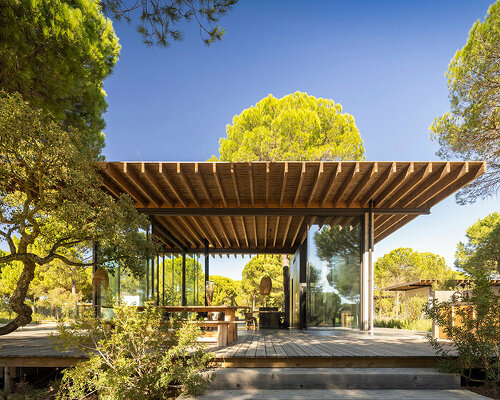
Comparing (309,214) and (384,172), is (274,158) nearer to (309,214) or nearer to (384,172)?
(309,214)

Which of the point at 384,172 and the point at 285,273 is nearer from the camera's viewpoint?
the point at 384,172

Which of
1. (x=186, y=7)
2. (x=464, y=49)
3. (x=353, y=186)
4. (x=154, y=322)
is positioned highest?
(x=464, y=49)

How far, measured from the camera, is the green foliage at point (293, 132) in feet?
55.3

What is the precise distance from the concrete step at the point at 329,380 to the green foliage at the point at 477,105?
8.28 m

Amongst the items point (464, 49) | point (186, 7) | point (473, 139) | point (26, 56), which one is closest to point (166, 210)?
point (26, 56)

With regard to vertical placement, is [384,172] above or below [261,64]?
below

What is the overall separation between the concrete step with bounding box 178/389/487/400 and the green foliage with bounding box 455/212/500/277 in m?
14.9

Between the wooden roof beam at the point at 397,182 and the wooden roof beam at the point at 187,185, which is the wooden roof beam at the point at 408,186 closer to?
the wooden roof beam at the point at 397,182

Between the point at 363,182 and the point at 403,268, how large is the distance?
97.8 ft

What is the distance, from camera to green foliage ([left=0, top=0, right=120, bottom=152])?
589cm

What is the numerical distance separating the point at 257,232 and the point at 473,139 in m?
6.94

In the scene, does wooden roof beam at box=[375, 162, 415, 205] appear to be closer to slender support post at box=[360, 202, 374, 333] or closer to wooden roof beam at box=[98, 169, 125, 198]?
slender support post at box=[360, 202, 374, 333]

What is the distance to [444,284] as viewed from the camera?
Result: 53.6ft

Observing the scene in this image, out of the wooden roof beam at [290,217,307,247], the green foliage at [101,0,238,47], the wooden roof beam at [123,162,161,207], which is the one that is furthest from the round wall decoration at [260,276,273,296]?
the green foliage at [101,0,238,47]
